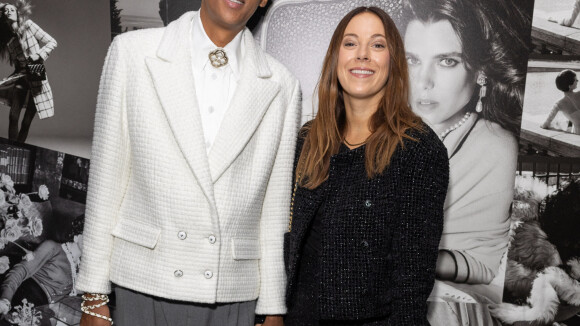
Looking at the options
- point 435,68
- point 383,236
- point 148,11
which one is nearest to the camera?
point 383,236

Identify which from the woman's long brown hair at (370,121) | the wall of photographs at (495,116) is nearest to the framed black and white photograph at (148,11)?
the wall of photographs at (495,116)

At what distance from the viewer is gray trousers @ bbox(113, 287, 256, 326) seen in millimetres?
1787

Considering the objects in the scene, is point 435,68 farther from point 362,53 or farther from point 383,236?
point 383,236

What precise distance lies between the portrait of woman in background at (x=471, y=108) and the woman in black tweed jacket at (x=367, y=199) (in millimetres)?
541

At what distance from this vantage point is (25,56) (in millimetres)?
2641

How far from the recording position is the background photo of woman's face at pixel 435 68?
2330 millimetres

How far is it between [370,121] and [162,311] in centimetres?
87

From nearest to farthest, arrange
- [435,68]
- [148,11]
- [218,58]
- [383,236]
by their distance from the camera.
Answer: [383,236] < [218,58] < [435,68] < [148,11]

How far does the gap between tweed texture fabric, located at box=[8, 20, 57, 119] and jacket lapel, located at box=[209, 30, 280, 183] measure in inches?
44.8

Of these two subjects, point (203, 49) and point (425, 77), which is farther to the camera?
point (425, 77)

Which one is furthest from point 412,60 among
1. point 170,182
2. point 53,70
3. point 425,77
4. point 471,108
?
point 53,70

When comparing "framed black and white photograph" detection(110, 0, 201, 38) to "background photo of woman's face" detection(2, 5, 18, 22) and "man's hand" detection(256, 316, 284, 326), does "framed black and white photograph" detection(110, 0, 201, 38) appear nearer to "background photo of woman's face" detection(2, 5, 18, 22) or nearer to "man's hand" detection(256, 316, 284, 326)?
"background photo of woman's face" detection(2, 5, 18, 22)

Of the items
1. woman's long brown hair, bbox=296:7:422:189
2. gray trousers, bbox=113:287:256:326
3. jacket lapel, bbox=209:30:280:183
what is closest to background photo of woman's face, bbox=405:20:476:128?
woman's long brown hair, bbox=296:7:422:189

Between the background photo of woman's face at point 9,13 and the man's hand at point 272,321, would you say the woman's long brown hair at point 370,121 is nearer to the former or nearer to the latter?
the man's hand at point 272,321
